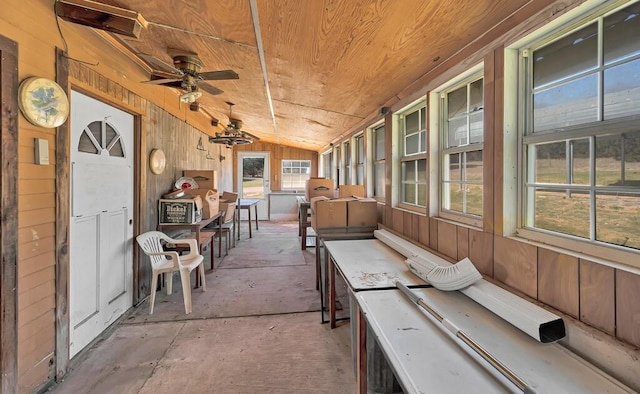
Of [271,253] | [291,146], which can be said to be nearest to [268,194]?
[291,146]

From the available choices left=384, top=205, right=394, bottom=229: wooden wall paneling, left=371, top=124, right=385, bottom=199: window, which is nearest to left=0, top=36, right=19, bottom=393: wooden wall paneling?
left=384, top=205, right=394, bottom=229: wooden wall paneling

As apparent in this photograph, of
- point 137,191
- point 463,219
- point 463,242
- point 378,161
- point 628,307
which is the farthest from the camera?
point 378,161

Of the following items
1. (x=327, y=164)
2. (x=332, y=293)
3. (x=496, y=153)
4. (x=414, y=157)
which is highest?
(x=327, y=164)

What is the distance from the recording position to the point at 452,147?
202 centimetres

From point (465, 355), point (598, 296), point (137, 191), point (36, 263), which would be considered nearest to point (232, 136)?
point (137, 191)

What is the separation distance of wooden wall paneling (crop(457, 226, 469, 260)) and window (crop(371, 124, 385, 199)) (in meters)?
1.76

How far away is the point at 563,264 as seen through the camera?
1.10 metres

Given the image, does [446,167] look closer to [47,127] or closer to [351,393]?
[351,393]

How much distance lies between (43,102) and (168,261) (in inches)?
74.5

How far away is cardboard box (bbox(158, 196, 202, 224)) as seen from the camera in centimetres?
329

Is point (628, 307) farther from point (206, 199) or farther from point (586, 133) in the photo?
point (206, 199)

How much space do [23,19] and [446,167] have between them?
2833mm

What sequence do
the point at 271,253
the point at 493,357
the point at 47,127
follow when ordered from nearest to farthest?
the point at 493,357, the point at 47,127, the point at 271,253

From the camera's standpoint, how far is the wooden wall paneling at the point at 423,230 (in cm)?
219
